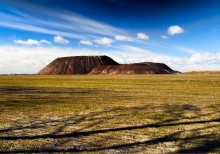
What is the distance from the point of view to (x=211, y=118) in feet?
53.8

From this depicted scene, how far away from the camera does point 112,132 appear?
41.6 feet

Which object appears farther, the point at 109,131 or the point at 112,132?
the point at 109,131

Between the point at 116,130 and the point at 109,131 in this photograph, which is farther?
the point at 116,130

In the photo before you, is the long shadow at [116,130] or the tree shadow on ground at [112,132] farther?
the tree shadow on ground at [112,132]

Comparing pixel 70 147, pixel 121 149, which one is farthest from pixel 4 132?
pixel 121 149

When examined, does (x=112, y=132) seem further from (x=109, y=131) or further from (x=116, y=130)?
(x=116, y=130)

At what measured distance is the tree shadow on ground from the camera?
10.2 metres

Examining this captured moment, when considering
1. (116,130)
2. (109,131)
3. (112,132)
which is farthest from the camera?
(116,130)

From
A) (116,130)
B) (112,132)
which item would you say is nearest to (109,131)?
(112,132)

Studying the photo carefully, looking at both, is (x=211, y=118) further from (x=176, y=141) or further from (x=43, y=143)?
(x=43, y=143)

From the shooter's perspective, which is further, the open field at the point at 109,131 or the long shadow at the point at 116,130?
the open field at the point at 109,131

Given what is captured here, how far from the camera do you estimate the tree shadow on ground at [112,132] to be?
33.4 feet

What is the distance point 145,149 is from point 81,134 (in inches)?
136

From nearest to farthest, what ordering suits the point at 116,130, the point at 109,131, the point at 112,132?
the point at 112,132, the point at 109,131, the point at 116,130
